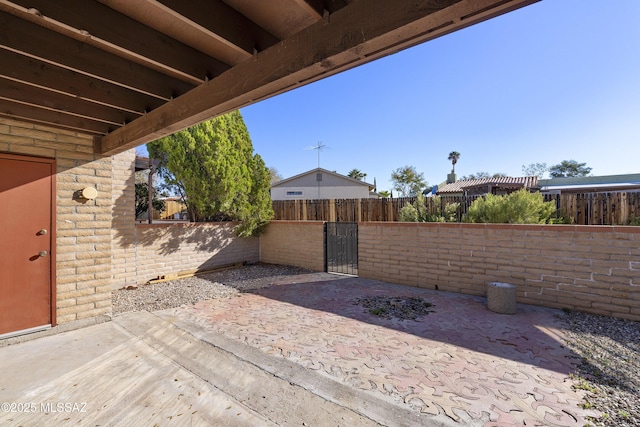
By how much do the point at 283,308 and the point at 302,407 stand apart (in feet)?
9.29

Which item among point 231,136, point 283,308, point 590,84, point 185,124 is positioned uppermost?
point 590,84

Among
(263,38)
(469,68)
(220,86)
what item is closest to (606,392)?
(263,38)

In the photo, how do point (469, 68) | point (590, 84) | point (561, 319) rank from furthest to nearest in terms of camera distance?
point (590, 84)
point (469, 68)
point (561, 319)

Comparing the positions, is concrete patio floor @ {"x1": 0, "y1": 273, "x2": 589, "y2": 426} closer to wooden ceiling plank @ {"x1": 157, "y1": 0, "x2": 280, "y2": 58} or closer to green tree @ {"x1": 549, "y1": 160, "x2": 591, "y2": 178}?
wooden ceiling plank @ {"x1": 157, "y1": 0, "x2": 280, "y2": 58}

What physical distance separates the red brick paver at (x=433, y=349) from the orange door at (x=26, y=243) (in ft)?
5.57

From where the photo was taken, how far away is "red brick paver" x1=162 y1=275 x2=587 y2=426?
250 cm

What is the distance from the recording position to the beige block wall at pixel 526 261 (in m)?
4.58

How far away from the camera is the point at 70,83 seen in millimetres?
2750

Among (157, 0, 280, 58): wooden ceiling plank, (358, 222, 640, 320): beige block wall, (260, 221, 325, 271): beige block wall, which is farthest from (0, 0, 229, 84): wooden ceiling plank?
(260, 221, 325, 271): beige block wall

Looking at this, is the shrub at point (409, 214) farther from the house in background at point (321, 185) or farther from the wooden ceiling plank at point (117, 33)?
the house in background at point (321, 185)

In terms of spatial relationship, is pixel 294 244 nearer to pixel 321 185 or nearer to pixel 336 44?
pixel 336 44

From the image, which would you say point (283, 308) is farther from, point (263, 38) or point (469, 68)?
point (469, 68)

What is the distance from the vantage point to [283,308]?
521 cm

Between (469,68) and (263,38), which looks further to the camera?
(469,68)
